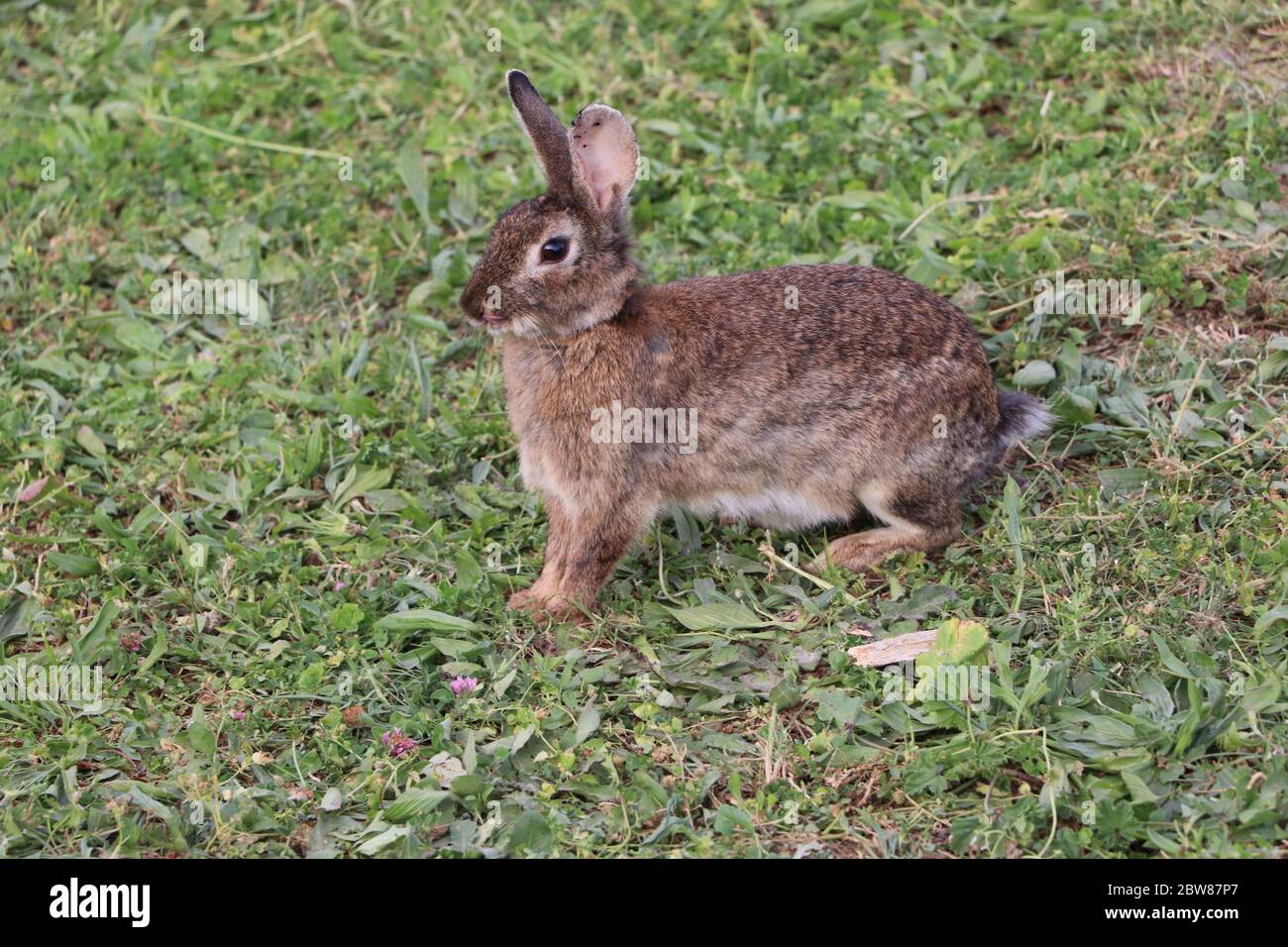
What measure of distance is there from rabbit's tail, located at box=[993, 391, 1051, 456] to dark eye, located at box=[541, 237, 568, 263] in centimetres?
197

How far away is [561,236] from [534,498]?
1305 millimetres

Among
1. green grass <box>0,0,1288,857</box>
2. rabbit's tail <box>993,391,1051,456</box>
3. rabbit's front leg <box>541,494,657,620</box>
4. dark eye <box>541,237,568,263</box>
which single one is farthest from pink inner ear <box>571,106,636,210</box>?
rabbit's tail <box>993,391,1051,456</box>

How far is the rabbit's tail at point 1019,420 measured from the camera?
6.14m

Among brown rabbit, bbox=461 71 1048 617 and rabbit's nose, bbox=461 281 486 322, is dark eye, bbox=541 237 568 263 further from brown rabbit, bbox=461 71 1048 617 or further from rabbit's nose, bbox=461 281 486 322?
rabbit's nose, bbox=461 281 486 322

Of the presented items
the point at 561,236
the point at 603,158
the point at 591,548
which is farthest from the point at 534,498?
the point at 603,158

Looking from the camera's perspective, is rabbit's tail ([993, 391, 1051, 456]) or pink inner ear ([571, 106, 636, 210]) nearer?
pink inner ear ([571, 106, 636, 210])

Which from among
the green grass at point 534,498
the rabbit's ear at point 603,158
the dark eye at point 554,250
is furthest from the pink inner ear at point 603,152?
the green grass at point 534,498

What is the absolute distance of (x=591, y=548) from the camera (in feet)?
19.0

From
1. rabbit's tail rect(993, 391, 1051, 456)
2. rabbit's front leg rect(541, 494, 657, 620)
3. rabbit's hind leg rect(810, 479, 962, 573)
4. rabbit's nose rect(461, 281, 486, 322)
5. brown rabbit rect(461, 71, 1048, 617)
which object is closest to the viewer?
rabbit's nose rect(461, 281, 486, 322)

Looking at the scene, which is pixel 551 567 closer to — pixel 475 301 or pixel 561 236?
pixel 475 301

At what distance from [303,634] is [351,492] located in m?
0.94

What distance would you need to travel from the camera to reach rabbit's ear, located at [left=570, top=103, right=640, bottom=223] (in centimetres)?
557

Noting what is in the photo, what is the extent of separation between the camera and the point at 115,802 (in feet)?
15.9
